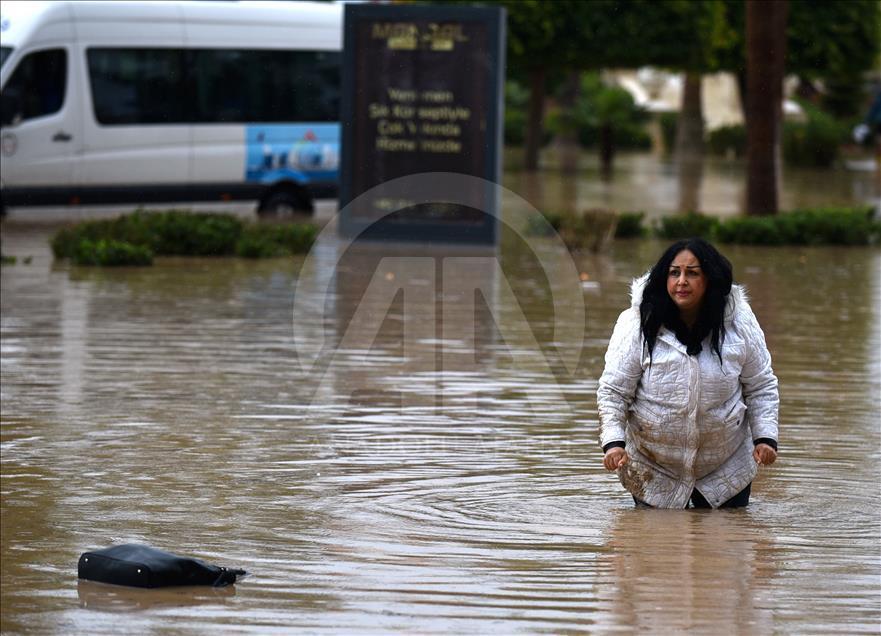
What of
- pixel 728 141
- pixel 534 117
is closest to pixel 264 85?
pixel 534 117

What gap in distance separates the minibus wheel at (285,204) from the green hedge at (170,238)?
5.66 metres

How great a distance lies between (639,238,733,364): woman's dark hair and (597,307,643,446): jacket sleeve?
0.05m

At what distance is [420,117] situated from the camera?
1964 cm

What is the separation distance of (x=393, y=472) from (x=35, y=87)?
15.1 m

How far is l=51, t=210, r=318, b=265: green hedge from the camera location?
16672 mm

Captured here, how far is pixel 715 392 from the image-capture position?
21.7 feet

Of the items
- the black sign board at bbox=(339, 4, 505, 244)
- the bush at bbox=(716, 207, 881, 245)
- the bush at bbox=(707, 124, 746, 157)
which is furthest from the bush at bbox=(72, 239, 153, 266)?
the bush at bbox=(707, 124, 746, 157)

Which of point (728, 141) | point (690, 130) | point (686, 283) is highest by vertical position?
point (686, 283)

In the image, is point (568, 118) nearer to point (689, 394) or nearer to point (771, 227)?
point (771, 227)

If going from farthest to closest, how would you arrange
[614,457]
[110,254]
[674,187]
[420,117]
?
[674,187] → [420,117] → [110,254] → [614,457]

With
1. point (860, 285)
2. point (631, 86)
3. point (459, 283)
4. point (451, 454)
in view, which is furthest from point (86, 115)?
point (631, 86)

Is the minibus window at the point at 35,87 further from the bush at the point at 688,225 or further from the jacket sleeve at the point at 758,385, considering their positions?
the jacket sleeve at the point at 758,385

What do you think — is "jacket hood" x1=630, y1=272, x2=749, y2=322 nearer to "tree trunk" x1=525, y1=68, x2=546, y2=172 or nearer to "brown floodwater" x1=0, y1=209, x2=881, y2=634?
"brown floodwater" x1=0, y1=209, x2=881, y2=634

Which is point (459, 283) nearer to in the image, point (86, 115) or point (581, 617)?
point (86, 115)
